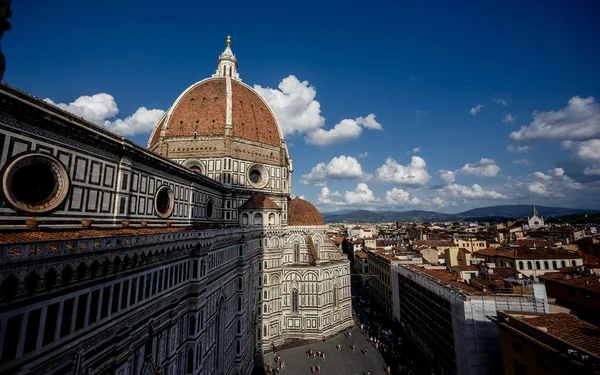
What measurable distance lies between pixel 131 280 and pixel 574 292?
28411mm

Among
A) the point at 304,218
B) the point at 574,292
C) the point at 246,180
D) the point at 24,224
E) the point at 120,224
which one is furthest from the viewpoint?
the point at 304,218

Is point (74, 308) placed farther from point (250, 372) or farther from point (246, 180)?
point (246, 180)

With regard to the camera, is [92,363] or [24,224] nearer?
[92,363]

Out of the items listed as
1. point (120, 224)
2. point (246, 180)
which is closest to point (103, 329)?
point (120, 224)

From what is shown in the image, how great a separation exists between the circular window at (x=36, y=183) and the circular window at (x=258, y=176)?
22727mm

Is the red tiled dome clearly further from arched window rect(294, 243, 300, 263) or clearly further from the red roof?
the red roof

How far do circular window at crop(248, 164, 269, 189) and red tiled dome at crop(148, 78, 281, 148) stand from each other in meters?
3.37

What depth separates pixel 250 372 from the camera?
24.2m

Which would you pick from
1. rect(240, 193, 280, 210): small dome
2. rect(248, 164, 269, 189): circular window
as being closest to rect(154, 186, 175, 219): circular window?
rect(240, 193, 280, 210): small dome

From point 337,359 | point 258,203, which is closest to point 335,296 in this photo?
point 337,359

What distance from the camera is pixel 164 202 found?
747 inches

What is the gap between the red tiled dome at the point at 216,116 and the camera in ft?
106

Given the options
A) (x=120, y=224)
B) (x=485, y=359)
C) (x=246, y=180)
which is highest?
(x=246, y=180)

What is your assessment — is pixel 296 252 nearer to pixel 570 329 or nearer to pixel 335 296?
pixel 335 296
